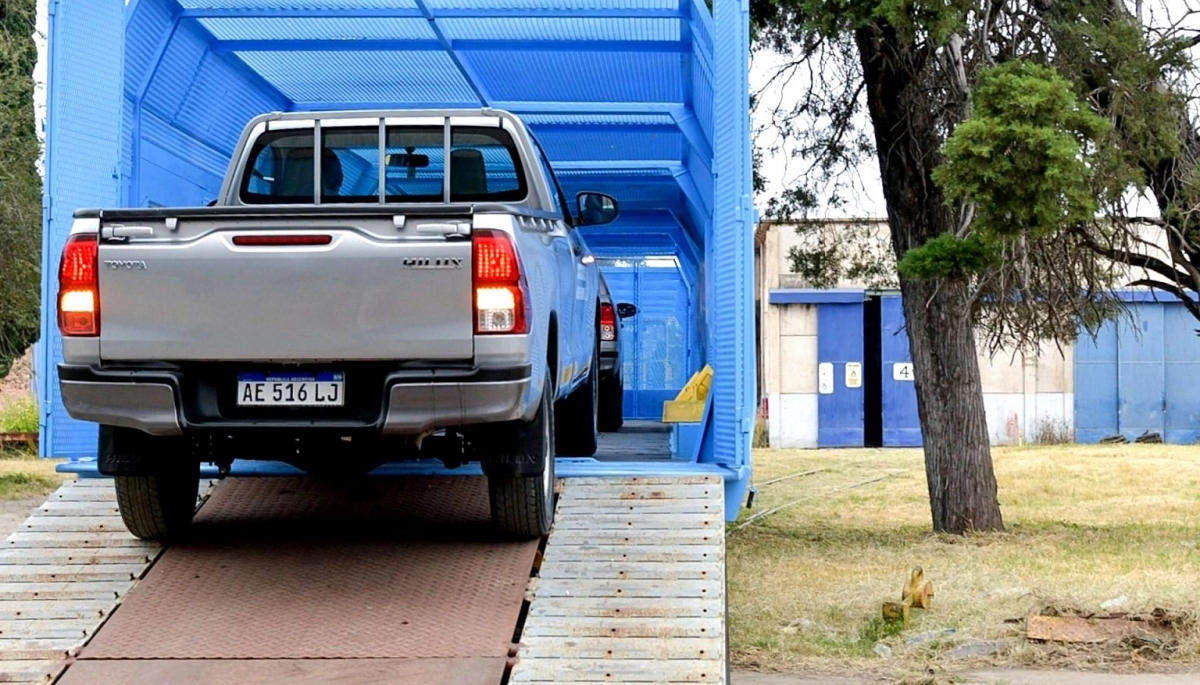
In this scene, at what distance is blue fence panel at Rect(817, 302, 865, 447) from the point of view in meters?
A: 31.6

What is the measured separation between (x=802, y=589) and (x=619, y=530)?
4445 millimetres

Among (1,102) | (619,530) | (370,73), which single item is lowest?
(619,530)

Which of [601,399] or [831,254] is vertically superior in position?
[831,254]

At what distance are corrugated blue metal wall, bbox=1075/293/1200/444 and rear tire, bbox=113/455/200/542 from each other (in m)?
27.4

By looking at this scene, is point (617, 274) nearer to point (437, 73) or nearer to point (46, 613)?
point (437, 73)

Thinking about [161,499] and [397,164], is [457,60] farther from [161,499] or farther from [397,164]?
[161,499]

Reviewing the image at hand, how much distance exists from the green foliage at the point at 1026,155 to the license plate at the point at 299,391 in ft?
16.5

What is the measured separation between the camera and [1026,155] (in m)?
9.15

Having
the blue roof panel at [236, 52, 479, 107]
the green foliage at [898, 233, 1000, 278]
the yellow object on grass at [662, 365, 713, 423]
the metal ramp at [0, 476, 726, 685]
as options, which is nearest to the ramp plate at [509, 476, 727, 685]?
the metal ramp at [0, 476, 726, 685]

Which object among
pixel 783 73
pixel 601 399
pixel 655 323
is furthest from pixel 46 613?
pixel 655 323

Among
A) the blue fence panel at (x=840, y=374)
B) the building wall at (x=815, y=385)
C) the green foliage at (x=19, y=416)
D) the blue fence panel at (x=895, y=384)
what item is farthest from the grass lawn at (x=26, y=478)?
the blue fence panel at (x=895, y=384)

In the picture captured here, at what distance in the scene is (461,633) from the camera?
575 cm

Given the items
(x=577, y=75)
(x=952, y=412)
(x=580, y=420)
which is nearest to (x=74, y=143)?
(x=580, y=420)

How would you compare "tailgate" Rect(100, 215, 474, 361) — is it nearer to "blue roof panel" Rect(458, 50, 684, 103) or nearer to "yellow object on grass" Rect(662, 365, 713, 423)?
"yellow object on grass" Rect(662, 365, 713, 423)
